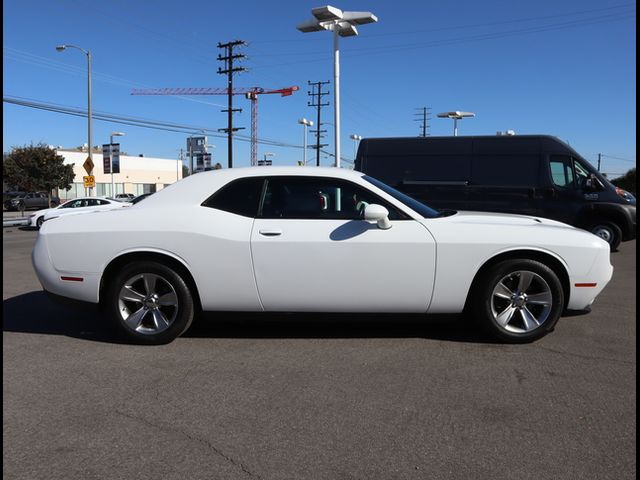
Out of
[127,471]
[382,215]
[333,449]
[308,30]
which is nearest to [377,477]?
[333,449]

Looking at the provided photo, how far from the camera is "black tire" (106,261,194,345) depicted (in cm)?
441

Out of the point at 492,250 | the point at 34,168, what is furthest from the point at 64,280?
the point at 34,168

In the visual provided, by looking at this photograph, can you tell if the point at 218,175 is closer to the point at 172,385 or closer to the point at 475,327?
the point at 172,385

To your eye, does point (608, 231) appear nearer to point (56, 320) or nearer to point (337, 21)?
point (337, 21)

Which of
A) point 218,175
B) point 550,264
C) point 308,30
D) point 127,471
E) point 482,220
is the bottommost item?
point 127,471

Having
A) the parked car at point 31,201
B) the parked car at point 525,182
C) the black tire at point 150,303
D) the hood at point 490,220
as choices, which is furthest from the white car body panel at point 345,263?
the parked car at point 31,201

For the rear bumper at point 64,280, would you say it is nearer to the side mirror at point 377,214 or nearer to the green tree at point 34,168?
the side mirror at point 377,214

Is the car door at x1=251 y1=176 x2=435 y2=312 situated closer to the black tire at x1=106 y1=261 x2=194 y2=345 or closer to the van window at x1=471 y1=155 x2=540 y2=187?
the black tire at x1=106 y1=261 x2=194 y2=345

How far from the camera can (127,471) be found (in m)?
2.56

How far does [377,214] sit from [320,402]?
156 centimetres

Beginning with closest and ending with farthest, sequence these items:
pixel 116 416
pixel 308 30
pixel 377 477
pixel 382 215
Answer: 1. pixel 377 477
2. pixel 116 416
3. pixel 382 215
4. pixel 308 30

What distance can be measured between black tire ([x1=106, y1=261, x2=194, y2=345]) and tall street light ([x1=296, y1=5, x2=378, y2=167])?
9349 millimetres

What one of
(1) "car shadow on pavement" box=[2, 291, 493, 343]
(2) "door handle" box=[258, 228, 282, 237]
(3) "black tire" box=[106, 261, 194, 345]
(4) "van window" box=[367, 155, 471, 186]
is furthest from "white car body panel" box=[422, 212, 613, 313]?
(4) "van window" box=[367, 155, 471, 186]

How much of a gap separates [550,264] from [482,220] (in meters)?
0.67
